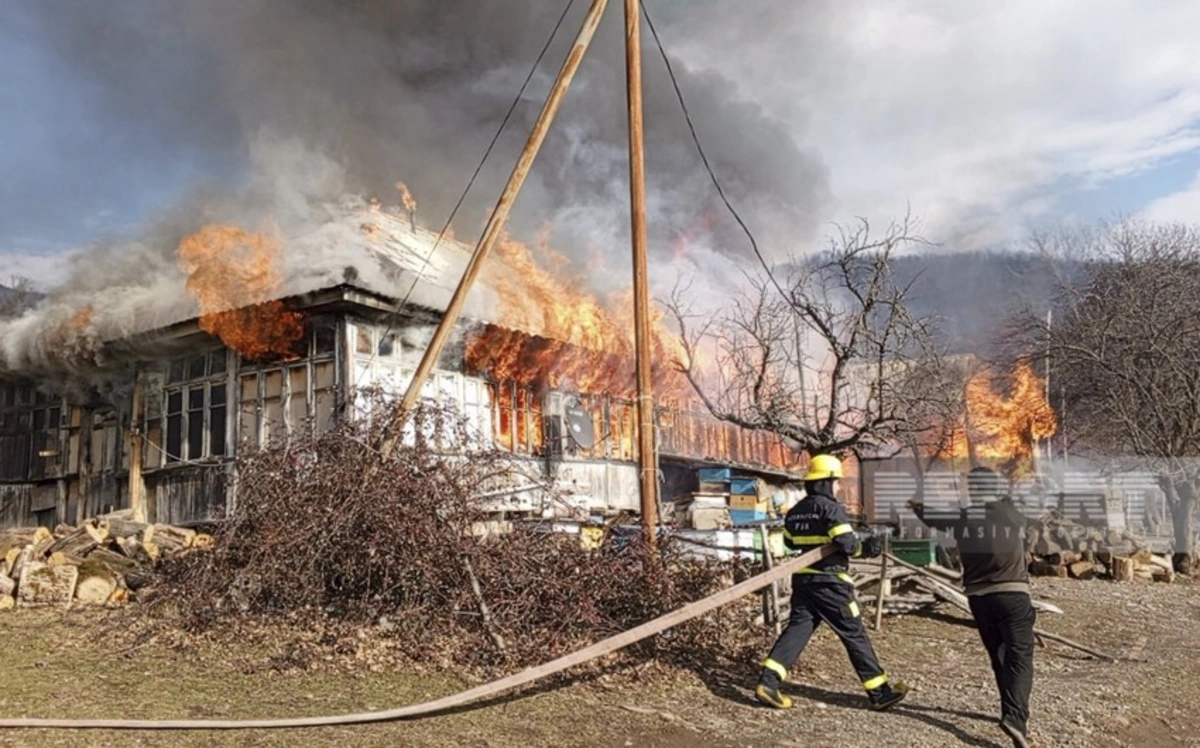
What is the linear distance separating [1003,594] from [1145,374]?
14.2 metres

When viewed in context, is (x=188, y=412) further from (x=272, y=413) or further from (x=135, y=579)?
(x=135, y=579)

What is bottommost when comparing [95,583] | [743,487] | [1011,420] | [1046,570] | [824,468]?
[1046,570]

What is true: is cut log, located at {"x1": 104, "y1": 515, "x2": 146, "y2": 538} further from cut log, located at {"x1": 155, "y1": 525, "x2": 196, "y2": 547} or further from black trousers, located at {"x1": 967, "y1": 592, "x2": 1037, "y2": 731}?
black trousers, located at {"x1": 967, "y1": 592, "x2": 1037, "y2": 731}

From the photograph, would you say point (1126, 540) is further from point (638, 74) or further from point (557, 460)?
point (638, 74)

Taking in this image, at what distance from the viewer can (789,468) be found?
28.9 metres

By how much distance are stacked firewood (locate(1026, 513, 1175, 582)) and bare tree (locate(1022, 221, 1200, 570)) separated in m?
0.99

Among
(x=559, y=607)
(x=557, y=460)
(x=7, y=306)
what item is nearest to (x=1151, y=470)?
(x=557, y=460)

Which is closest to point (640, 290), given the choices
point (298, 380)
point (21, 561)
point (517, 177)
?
point (517, 177)

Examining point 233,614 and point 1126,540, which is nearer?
point 233,614

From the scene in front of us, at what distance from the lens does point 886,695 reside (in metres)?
6.37

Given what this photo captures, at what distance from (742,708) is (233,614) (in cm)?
475

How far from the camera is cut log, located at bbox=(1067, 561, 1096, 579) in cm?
1582

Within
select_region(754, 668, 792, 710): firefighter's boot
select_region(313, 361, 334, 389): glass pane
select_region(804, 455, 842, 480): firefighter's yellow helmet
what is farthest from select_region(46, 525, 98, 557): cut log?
select_region(804, 455, 842, 480): firefighter's yellow helmet

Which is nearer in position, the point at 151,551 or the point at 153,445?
the point at 151,551
